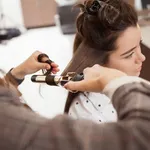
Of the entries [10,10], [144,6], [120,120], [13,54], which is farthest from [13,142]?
[10,10]

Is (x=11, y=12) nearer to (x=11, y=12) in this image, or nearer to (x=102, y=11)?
(x=11, y=12)

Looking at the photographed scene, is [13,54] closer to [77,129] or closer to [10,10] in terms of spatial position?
[10,10]

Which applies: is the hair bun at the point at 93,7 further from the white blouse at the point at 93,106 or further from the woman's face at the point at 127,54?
the white blouse at the point at 93,106

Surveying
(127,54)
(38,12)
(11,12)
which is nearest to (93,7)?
(127,54)

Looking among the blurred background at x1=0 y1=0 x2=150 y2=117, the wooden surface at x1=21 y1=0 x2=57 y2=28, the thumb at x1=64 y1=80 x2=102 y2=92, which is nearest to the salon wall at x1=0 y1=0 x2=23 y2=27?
the blurred background at x1=0 y1=0 x2=150 y2=117

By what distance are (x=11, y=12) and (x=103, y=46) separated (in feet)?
11.6

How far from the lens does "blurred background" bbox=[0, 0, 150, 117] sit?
2195 millimetres

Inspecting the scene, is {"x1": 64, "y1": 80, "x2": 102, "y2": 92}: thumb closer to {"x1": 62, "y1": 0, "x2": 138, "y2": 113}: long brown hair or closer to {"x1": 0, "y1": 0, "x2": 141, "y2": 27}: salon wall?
{"x1": 62, "y1": 0, "x2": 138, "y2": 113}: long brown hair

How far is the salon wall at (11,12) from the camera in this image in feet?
14.2

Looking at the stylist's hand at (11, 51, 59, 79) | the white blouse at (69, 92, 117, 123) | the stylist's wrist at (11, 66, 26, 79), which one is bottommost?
the white blouse at (69, 92, 117, 123)

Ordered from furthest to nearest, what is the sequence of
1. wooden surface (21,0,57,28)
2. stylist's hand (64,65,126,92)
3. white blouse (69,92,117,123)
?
wooden surface (21,0,57,28)
white blouse (69,92,117,123)
stylist's hand (64,65,126,92)

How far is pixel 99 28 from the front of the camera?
1.12m

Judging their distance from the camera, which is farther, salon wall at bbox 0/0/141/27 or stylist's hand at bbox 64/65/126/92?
salon wall at bbox 0/0/141/27

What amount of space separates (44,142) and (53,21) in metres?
3.67
